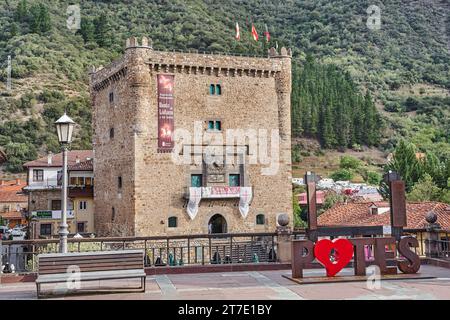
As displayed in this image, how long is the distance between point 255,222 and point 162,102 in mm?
10000

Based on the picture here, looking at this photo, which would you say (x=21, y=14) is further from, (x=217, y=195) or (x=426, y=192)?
(x=217, y=195)

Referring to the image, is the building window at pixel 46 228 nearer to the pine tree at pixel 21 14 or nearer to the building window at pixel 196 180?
the building window at pixel 196 180

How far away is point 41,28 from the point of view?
106m

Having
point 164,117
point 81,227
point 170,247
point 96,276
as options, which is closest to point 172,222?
point 164,117

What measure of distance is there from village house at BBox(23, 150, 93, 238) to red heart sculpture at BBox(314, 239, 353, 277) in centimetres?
3426

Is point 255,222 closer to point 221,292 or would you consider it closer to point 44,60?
point 221,292

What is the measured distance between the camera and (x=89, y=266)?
11.3m

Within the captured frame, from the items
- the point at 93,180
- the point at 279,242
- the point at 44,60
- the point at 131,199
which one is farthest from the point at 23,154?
the point at 279,242

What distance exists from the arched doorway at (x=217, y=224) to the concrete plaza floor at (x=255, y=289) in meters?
24.3

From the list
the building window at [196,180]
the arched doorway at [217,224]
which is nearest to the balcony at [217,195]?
the building window at [196,180]

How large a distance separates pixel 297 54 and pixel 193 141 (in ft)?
341

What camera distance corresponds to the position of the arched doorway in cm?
3841

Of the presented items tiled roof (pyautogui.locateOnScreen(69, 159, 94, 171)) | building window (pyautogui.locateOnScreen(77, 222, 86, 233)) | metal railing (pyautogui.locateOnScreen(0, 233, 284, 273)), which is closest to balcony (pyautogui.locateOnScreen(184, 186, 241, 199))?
metal railing (pyautogui.locateOnScreen(0, 233, 284, 273))

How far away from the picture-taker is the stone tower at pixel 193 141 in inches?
1446
